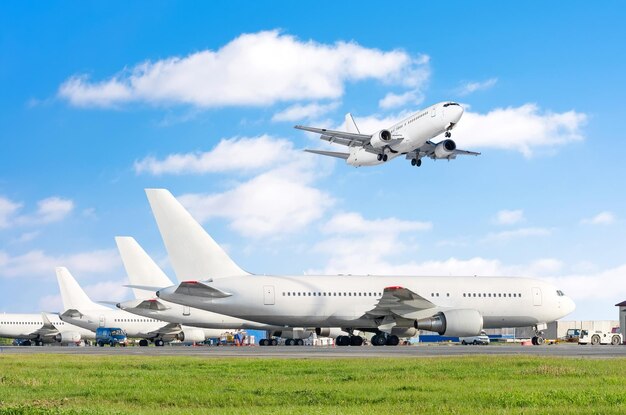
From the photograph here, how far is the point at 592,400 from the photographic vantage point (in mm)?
15195

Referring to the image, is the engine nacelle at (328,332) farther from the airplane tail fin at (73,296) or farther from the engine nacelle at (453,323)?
the airplane tail fin at (73,296)

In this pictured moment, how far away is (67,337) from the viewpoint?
96.7 meters

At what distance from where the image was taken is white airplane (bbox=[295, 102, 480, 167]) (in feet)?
186

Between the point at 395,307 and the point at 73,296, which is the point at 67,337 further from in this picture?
the point at 395,307

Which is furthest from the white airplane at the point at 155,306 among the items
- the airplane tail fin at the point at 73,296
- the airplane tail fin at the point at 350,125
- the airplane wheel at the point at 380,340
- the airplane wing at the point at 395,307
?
the airplane tail fin at the point at 350,125

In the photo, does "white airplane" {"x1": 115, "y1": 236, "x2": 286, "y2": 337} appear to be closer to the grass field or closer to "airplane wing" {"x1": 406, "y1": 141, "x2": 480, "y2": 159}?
"airplane wing" {"x1": 406, "y1": 141, "x2": 480, "y2": 159}

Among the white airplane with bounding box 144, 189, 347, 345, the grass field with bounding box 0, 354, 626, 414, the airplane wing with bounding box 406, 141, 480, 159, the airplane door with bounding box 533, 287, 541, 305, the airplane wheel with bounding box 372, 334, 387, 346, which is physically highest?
the airplane wing with bounding box 406, 141, 480, 159

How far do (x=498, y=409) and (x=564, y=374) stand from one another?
8.25 meters

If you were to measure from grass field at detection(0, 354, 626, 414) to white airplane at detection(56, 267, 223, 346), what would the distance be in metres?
57.8

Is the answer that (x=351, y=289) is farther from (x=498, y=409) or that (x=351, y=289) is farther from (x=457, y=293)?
(x=498, y=409)

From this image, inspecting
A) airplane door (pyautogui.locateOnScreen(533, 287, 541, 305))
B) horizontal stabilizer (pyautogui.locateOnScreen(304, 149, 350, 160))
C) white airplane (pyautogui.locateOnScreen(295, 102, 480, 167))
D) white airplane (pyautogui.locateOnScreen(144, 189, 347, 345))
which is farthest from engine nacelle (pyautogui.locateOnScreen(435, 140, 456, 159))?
white airplane (pyautogui.locateOnScreen(144, 189, 347, 345))

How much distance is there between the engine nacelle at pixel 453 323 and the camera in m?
53.3

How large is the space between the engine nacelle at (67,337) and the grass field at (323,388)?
7153cm

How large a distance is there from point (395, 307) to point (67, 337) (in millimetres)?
54119
